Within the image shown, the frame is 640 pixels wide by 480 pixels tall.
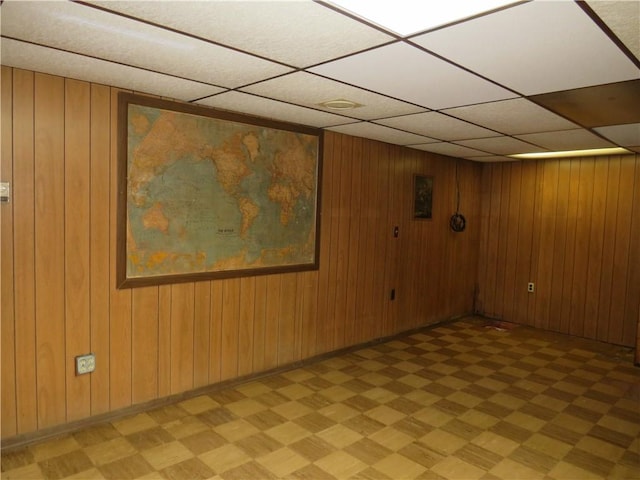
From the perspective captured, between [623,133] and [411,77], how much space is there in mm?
2451

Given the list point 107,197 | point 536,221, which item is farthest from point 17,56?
point 536,221

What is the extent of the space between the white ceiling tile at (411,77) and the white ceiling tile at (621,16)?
678 mm

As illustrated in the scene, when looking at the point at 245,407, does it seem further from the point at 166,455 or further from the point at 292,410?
the point at 166,455

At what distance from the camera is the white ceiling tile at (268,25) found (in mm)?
1593

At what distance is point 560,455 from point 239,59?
3008mm

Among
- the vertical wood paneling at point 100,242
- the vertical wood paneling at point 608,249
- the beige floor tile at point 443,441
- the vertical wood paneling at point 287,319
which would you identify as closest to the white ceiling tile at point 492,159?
the vertical wood paneling at point 608,249

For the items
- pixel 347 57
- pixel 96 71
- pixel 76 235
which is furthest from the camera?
pixel 76 235

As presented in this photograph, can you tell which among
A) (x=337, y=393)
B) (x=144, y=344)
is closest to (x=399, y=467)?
(x=337, y=393)

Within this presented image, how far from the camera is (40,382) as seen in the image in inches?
104

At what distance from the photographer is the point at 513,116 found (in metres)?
3.18

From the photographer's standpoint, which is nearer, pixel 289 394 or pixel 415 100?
pixel 415 100

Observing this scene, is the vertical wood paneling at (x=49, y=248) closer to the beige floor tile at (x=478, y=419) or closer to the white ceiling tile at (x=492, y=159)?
the beige floor tile at (x=478, y=419)

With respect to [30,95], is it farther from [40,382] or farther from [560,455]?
[560,455]

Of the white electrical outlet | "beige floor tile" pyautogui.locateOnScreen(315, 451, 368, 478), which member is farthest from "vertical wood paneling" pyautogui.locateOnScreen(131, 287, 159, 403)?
"beige floor tile" pyautogui.locateOnScreen(315, 451, 368, 478)
